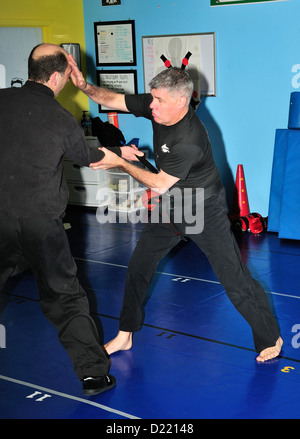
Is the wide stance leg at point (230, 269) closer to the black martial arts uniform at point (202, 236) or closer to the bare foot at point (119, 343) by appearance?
the black martial arts uniform at point (202, 236)

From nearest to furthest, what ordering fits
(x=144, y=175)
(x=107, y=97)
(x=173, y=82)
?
(x=173, y=82)
(x=144, y=175)
(x=107, y=97)

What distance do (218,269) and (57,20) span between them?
5.70 metres

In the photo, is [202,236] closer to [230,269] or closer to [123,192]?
[230,269]

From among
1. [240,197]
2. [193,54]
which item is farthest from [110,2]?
[240,197]

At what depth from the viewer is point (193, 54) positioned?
749 cm

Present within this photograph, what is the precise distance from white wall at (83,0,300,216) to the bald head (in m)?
4.21

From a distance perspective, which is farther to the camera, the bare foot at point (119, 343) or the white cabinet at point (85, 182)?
the white cabinet at point (85, 182)

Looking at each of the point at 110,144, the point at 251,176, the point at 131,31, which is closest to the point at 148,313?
the point at 110,144

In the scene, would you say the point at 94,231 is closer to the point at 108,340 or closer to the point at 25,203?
the point at 108,340

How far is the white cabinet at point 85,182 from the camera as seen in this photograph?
8172 millimetres

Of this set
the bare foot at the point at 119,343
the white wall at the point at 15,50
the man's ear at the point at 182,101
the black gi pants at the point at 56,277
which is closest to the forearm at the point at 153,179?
the man's ear at the point at 182,101

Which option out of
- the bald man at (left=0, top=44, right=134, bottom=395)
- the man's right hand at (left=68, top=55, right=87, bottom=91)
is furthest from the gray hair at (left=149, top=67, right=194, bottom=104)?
the bald man at (left=0, top=44, right=134, bottom=395)

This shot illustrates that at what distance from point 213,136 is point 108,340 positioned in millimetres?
4039

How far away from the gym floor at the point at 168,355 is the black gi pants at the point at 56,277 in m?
0.26
